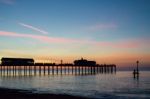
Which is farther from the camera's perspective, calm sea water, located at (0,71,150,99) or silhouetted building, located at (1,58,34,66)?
silhouetted building, located at (1,58,34,66)

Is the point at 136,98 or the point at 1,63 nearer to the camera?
the point at 136,98

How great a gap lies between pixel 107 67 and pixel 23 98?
5283 inches

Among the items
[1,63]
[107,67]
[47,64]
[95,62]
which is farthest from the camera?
[107,67]

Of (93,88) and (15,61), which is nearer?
(93,88)

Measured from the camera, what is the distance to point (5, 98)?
28.0 m

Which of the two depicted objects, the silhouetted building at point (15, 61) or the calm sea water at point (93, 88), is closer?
the calm sea water at point (93, 88)

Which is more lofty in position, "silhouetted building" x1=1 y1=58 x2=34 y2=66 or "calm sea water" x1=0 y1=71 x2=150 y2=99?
"silhouetted building" x1=1 y1=58 x2=34 y2=66

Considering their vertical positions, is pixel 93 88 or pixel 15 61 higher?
pixel 15 61

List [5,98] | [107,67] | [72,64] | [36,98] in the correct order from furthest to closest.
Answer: [107,67] < [72,64] < [36,98] < [5,98]

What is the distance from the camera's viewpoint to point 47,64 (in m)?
123

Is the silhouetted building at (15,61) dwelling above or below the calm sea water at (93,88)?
above

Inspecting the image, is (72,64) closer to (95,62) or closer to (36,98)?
(95,62)

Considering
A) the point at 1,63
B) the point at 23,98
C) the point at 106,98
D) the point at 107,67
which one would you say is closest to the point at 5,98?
the point at 23,98

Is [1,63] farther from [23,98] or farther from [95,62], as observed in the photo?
[23,98]
